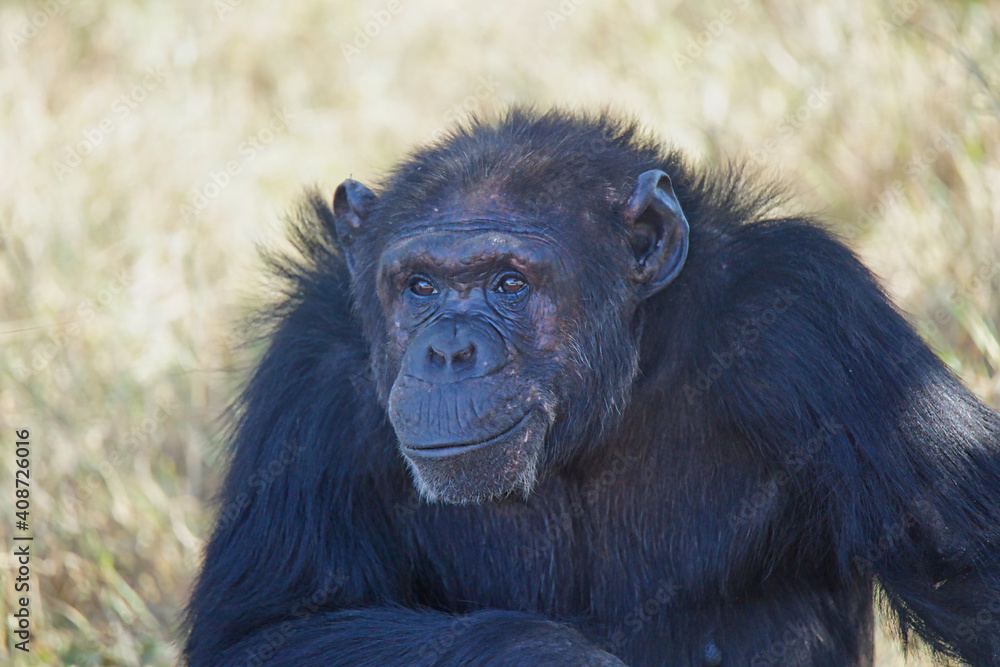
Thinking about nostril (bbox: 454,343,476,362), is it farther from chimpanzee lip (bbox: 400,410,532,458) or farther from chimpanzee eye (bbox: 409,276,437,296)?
chimpanzee eye (bbox: 409,276,437,296)

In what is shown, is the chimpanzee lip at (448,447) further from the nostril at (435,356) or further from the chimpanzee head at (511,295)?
the nostril at (435,356)

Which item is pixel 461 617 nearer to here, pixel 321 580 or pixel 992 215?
pixel 321 580

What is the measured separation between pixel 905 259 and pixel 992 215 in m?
0.62

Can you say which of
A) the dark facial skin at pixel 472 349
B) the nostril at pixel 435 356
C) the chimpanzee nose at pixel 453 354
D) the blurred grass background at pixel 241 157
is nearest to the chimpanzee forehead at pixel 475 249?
the dark facial skin at pixel 472 349

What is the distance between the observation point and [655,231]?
→ 16.3 feet

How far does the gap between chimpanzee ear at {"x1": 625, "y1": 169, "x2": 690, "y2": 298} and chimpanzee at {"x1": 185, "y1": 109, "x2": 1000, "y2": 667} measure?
1cm

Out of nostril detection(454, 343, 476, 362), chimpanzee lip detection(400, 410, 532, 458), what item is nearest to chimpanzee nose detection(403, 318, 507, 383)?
nostril detection(454, 343, 476, 362)

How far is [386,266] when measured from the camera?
4.89 metres

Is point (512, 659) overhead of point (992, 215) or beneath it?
beneath

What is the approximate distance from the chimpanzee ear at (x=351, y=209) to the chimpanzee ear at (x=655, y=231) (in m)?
1.19

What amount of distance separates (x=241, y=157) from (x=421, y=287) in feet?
19.4

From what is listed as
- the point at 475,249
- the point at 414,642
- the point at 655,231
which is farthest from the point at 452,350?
the point at 414,642

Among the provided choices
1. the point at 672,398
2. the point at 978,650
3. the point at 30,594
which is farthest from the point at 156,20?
the point at 978,650

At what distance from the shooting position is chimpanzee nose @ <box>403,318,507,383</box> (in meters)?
4.49
